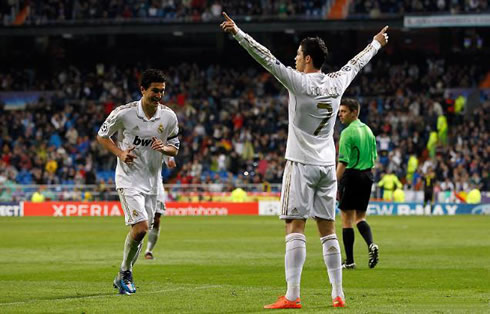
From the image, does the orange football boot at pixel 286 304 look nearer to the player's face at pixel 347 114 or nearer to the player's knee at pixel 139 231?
the player's knee at pixel 139 231

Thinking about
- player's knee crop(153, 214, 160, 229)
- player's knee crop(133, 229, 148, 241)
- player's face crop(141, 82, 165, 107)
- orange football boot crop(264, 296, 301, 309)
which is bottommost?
player's knee crop(153, 214, 160, 229)

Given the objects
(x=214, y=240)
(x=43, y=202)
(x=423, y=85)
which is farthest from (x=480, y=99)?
(x=214, y=240)

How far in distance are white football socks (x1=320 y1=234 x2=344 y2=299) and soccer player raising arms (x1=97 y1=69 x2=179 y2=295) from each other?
2.79 meters

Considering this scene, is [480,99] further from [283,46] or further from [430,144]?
[283,46]

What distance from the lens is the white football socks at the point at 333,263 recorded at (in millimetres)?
10156

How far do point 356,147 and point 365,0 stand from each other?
116 ft

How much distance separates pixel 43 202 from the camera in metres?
42.8

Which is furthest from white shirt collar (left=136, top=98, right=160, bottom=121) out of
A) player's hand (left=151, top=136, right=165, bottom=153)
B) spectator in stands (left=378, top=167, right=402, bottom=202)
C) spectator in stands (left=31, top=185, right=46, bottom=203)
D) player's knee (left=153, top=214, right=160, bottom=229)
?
spectator in stands (left=31, top=185, right=46, bottom=203)

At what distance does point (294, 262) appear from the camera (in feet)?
32.7

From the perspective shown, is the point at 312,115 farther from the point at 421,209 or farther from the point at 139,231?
the point at 421,209

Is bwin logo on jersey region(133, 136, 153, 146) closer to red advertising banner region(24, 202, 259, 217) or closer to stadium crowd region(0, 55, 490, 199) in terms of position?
red advertising banner region(24, 202, 259, 217)

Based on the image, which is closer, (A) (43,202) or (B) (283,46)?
(A) (43,202)

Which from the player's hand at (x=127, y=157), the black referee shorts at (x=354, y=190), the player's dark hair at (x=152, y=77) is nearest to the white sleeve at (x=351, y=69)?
the player's dark hair at (x=152, y=77)

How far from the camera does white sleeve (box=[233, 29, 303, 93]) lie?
376 inches
